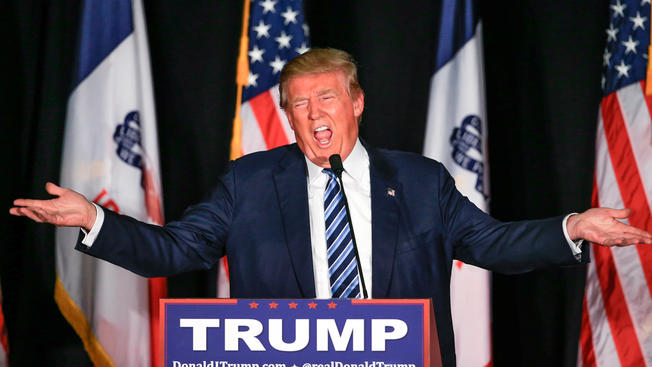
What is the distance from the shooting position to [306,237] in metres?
2.12

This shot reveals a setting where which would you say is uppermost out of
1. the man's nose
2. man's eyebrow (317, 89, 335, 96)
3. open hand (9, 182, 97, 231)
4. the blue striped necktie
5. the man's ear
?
man's eyebrow (317, 89, 335, 96)

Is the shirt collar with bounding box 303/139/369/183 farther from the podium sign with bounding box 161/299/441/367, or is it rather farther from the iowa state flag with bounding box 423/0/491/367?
the iowa state flag with bounding box 423/0/491/367

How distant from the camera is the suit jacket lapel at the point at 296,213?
2.08 meters

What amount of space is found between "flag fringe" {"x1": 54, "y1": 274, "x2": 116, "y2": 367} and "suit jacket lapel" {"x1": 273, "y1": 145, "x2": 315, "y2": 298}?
1.86 meters

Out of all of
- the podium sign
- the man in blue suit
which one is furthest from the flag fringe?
the podium sign

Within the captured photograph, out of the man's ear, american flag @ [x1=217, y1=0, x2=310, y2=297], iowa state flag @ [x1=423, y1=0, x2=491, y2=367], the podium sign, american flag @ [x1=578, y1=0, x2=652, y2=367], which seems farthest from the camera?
american flag @ [x1=217, y1=0, x2=310, y2=297]

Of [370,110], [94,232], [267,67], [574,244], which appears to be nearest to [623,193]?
[370,110]

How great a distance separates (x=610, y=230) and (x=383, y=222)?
603mm

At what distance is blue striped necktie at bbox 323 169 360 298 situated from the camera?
6.64 ft

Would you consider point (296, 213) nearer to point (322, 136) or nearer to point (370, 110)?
point (322, 136)

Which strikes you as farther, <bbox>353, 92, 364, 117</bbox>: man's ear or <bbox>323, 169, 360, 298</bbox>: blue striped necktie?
<bbox>353, 92, 364, 117</bbox>: man's ear

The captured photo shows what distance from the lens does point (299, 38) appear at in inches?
153

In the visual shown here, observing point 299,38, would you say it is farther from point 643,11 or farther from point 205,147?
point 643,11

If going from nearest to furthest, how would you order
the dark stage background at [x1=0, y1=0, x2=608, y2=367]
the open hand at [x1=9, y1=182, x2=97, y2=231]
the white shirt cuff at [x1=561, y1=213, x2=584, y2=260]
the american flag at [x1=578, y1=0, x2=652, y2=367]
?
the open hand at [x1=9, y1=182, x2=97, y2=231] < the white shirt cuff at [x1=561, y1=213, x2=584, y2=260] < the american flag at [x1=578, y1=0, x2=652, y2=367] < the dark stage background at [x1=0, y1=0, x2=608, y2=367]
